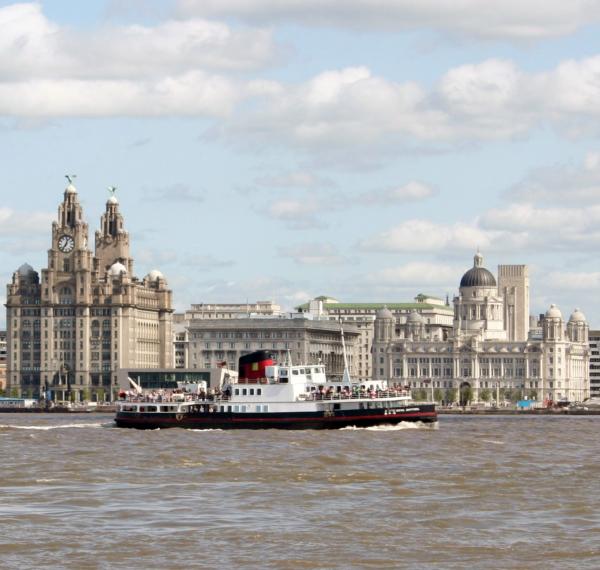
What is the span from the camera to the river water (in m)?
64.2

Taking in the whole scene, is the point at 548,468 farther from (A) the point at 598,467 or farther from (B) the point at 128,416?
(B) the point at 128,416

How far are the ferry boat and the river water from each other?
77.3 feet

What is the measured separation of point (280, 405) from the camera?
14988 cm

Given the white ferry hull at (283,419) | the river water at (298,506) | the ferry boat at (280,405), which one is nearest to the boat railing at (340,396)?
the ferry boat at (280,405)

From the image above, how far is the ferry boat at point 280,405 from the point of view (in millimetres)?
149375

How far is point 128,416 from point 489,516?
85.4m

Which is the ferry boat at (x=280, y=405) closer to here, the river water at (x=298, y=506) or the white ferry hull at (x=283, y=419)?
the white ferry hull at (x=283, y=419)

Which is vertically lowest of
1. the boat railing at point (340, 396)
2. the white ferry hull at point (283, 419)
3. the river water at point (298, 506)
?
the river water at point (298, 506)

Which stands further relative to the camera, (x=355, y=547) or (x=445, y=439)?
(x=445, y=439)

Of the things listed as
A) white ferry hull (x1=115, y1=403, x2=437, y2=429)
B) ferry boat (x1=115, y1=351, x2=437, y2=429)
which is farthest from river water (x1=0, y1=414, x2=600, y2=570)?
ferry boat (x1=115, y1=351, x2=437, y2=429)

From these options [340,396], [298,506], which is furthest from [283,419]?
[298,506]

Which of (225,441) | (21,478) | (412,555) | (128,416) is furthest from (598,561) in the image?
(128,416)

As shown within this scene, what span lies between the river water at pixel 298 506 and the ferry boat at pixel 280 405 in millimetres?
23567

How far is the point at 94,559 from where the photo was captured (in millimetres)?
63406
